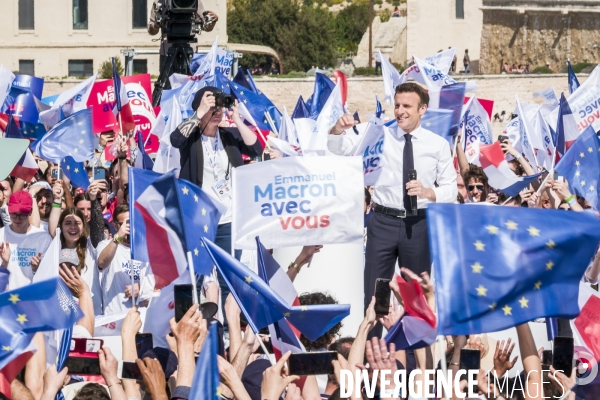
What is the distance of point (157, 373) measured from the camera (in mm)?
5312

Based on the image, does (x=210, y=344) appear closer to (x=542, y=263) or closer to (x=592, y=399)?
(x=542, y=263)

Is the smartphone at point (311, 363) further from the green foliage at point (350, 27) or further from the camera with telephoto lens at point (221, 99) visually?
the green foliage at point (350, 27)

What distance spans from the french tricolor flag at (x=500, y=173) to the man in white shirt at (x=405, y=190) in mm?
Result: 2368

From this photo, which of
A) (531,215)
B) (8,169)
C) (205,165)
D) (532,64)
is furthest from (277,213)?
(532,64)

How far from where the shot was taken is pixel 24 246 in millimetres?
8672

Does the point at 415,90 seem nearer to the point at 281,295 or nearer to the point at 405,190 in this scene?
the point at 405,190

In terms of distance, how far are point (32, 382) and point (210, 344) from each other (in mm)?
1178

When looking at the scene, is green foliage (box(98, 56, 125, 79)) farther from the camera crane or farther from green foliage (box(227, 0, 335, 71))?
the camera crane

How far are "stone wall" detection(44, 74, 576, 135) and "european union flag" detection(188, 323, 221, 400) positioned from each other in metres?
38.3

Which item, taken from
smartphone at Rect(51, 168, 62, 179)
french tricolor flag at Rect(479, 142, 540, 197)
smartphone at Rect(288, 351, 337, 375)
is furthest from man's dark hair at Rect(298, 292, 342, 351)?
smartphone at Rect(51, 168, 62, 179)

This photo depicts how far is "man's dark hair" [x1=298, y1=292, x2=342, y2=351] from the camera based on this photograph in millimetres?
6375

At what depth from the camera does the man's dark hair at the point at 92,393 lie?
17.4 feet

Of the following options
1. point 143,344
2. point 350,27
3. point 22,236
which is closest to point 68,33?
point 350,27

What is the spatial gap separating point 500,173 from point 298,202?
3.68 metres
